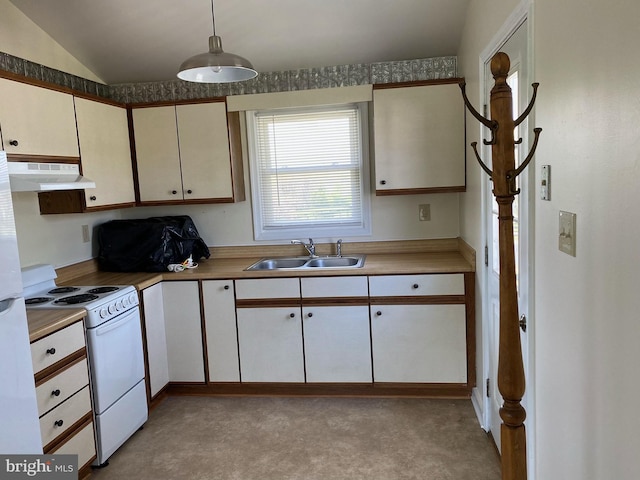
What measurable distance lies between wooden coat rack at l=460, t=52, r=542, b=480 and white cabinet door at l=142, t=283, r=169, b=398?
2.39m

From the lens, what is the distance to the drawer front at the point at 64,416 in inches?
83.5

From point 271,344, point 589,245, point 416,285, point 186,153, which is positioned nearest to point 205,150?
point 186,153

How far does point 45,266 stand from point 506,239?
2757 millimetres

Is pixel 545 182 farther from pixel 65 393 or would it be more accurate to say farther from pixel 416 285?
pixel 65 393

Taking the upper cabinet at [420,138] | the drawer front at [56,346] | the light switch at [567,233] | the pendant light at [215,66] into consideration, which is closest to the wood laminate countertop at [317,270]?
the upper cabinet at [420,138]

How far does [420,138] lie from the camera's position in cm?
315

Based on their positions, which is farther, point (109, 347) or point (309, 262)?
point (309, 262)

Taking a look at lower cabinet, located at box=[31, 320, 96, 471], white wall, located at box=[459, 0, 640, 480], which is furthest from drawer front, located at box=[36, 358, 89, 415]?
white wall, located at box=[459, 0, 640, 480]

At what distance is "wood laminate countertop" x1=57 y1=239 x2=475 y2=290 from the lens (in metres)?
3.02

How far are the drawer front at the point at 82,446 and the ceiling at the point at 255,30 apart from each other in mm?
2398

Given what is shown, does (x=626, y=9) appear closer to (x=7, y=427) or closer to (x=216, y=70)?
(x=216, y=70)

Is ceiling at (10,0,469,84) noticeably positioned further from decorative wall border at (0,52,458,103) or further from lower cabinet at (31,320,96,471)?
lower cabinet at (31,320,96,471)

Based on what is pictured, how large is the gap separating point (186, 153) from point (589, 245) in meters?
2.84

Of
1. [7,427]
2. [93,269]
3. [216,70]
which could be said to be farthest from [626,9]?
[93,269]
